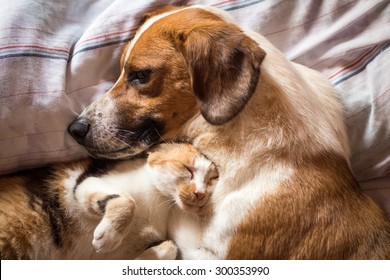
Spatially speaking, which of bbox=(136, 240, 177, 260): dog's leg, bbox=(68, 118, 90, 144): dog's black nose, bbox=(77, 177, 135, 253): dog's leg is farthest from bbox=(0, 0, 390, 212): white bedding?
bbox=(136, 240, 177, 260): dog's leg

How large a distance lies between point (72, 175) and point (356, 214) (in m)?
0.82

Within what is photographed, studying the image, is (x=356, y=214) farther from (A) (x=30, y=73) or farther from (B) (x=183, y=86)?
(A) (x=30, y=73)

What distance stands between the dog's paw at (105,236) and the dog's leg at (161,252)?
0.36 ft

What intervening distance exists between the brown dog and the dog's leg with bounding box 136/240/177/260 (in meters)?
0.04

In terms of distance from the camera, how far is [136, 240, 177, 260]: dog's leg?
1.29 m

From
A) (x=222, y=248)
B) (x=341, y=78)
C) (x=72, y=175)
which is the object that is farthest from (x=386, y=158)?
(x=72, y=175)

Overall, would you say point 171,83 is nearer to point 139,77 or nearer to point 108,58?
point 139,77

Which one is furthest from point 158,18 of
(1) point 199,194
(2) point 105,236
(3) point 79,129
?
(2) point 105,236

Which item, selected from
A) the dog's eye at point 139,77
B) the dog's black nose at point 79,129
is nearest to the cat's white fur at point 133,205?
the dog's black nose at point 79,129

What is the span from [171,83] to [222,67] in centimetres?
16

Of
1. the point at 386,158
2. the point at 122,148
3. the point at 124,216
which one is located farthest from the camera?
Result: the point at 386,158

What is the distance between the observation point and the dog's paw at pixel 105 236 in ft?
3.99

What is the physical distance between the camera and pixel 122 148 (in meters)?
1.35

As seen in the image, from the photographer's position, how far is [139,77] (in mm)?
1318
